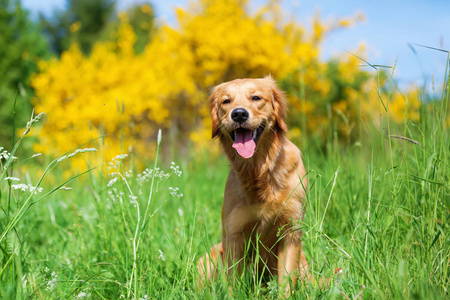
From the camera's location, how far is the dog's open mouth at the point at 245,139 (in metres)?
2.25

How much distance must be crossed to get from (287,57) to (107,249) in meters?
7.26

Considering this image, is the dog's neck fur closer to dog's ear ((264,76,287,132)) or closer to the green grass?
dog's ear ((264,76,287,132))

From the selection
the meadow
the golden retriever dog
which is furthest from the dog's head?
the meadow

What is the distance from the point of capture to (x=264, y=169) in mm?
2266

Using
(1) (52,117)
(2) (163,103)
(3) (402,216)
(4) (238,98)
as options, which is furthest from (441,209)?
(1) (52,117)

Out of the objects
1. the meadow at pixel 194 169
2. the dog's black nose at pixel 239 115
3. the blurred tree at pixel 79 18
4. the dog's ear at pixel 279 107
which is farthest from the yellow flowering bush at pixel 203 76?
the blurred tree at pixel 79 18

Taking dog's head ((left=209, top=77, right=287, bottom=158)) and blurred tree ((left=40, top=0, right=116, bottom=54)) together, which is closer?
dog's head ((left=209, top=77, right=287, bottom=158))

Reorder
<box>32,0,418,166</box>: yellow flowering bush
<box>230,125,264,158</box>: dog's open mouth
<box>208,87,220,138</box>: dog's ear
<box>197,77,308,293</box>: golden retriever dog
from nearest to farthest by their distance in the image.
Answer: <box>197,77,308,293</box>: golden retriever dog → <box>230,125,264,158</box>: dog's open mouth → <box>208,87,220,138</box>: dog's ear → <box>32,0,418,166</box>: yellow flowering bush

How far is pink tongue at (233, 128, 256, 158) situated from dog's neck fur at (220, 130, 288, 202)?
5 cm

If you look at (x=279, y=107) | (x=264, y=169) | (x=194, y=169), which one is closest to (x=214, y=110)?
(x=279, y=107)

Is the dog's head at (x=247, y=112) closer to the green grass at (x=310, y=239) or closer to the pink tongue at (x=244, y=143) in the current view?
the pink tongue at (x=244, y=143)

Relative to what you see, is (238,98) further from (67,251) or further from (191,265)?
(67,251)

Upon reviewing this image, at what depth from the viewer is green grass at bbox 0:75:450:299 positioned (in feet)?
4.78

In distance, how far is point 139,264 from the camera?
1729 millimetres
